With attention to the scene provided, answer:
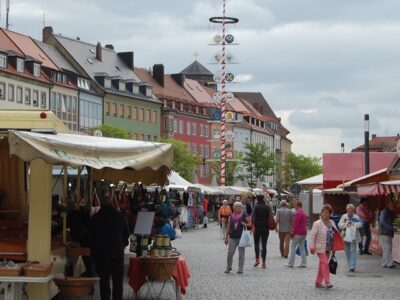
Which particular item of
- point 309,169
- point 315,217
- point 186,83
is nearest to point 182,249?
point 315,217

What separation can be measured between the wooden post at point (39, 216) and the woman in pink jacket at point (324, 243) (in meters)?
7.04

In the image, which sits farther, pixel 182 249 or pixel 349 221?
pixel 182 249

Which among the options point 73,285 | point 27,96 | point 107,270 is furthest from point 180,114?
point 73,285

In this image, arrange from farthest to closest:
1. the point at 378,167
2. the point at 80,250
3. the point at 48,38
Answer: the point at 48,38, the point at 378,167, the point at 80,250

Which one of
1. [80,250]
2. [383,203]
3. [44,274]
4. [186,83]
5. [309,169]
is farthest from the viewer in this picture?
[309,169]

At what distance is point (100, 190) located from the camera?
21.6m

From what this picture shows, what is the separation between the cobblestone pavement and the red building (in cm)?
8528

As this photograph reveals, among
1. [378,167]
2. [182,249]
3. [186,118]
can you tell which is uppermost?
[186,118]

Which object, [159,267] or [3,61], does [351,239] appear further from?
[3,61]

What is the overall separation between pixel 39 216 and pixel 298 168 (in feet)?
448

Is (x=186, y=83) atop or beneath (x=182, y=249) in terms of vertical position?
atop

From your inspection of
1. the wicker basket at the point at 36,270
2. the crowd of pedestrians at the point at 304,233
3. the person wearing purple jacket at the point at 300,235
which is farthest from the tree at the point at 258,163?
the wicker basket at the point at 36,270

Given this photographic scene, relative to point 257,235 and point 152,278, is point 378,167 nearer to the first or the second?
point 257,235

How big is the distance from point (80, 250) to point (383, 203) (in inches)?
722
